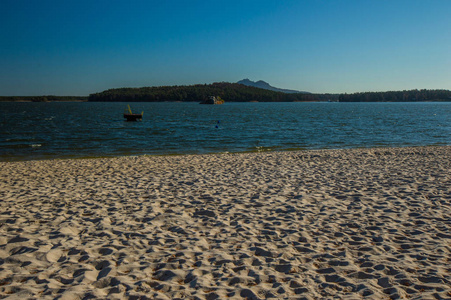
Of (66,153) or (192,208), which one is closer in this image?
(192,208)

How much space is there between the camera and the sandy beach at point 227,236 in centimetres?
483

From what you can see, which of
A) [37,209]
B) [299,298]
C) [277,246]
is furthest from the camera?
[37,209]

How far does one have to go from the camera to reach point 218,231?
702 cm

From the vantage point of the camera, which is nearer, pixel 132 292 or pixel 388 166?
pixel 132 292

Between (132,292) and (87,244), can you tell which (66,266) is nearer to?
(87,244)

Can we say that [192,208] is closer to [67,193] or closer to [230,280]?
[230,280]

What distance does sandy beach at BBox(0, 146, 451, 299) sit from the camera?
4832mm

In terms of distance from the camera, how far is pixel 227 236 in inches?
265

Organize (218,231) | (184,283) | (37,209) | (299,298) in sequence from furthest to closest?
(37,209)
(218,231)
(184,283)
(299,298)

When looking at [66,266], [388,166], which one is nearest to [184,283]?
[66,266]

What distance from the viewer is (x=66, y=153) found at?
23.0 metres

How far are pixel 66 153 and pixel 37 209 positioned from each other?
16.0 m

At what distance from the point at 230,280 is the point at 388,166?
12.1 meters

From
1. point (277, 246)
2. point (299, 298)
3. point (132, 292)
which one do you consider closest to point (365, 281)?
point (299, 298)
